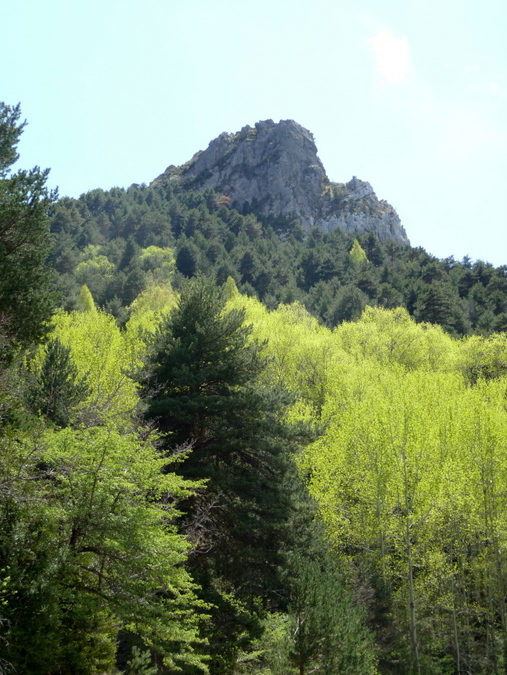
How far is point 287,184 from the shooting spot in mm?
113438

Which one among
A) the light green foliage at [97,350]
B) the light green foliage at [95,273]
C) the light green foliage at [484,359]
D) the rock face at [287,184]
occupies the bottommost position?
the light green foliage at [97,350]

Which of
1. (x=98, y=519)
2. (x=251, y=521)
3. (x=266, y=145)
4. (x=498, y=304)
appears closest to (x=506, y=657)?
(x=251, y=521)

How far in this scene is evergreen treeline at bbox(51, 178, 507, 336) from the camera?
51281 millimetres

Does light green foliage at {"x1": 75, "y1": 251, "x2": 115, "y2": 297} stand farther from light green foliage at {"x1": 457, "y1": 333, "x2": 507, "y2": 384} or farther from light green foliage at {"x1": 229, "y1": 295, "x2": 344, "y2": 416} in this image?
light green foliage at {"x1": 457, "y1": 333, "x2": 507, "y2": 384}

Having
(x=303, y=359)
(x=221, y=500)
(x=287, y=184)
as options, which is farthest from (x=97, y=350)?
(x=287, y=184)

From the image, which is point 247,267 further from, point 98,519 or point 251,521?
point 98,519

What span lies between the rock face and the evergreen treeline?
24505 millimetres

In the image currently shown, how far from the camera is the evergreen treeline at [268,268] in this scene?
168 feet

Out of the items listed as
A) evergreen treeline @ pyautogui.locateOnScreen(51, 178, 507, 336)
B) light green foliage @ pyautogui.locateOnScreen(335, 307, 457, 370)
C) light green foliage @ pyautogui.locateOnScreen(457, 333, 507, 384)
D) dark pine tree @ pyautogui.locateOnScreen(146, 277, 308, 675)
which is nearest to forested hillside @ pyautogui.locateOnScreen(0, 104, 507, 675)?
dark pine tree @ pyautogui.locateOnScreen(146, 277, 308, 675)

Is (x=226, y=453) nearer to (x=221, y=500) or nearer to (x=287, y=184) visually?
(x=221, y=500)

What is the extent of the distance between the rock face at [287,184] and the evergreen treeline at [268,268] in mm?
Result: 24505

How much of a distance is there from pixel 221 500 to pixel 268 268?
46877mm

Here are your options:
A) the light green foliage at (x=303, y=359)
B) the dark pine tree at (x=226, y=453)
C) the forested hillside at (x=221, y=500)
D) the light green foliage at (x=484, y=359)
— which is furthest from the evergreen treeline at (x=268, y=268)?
the dark pine tree at (x=226, y=453)

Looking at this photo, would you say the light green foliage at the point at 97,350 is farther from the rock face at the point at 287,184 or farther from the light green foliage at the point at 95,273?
the rock face at the point at 287,184
